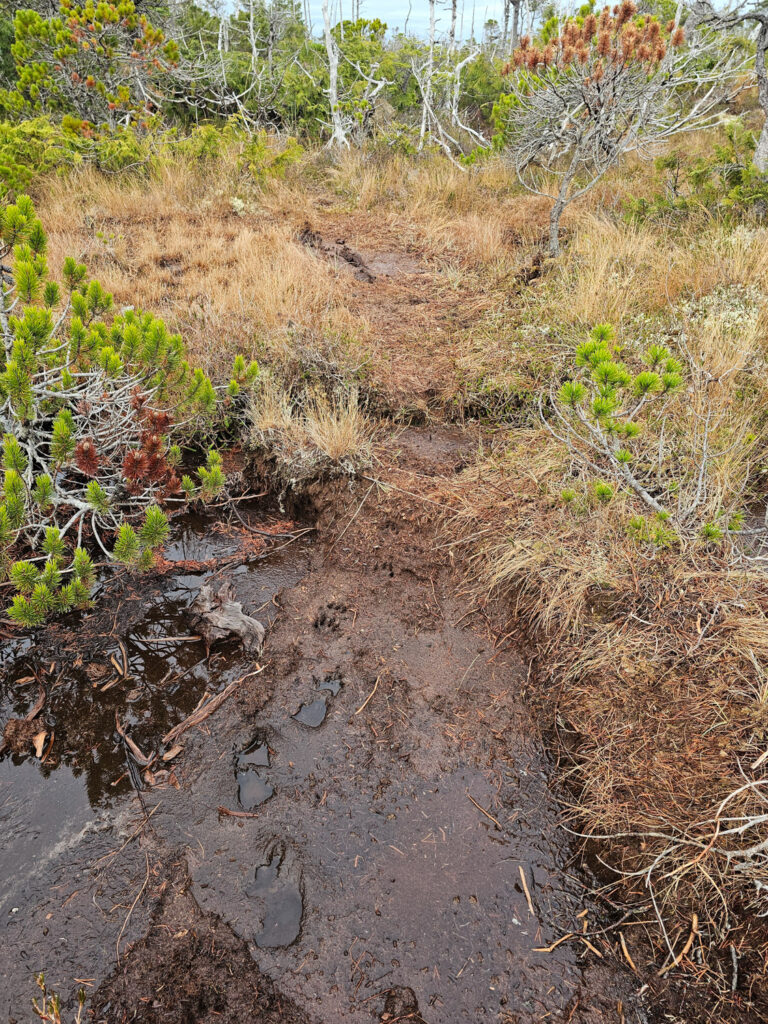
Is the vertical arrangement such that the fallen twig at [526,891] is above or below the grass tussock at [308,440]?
below

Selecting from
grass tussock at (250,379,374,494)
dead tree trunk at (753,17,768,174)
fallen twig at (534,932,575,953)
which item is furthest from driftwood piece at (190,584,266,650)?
dead tree trunk at (753,17,768,174)

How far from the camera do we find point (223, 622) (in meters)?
2.99

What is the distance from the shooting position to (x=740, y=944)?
186 cm

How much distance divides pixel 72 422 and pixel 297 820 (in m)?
2.12

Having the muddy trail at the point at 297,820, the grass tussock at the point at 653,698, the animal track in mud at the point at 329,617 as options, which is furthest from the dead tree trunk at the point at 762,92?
the animal track in mud at the point at 329,617

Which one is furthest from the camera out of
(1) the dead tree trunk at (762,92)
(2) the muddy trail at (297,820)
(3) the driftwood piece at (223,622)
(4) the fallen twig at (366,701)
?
(1) the dead tree trunk at (762,92)

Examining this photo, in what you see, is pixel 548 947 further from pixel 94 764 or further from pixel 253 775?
pixel 94 764

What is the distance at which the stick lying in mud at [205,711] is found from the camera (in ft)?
8.46

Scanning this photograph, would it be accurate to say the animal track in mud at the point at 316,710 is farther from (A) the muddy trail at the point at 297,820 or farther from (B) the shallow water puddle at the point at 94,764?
(B) the shallow water puddle at the point at 94,764

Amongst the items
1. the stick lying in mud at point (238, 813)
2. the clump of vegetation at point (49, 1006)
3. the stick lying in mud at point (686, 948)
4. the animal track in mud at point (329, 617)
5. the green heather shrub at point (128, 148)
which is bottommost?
the stick lying in mud at point (686, 948)

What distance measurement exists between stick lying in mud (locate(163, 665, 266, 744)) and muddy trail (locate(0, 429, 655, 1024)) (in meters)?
0.03

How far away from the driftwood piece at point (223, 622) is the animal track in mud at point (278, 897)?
41.8 inches

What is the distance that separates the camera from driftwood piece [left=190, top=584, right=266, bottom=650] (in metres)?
2.98

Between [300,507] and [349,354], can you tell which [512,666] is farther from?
[349,354]
